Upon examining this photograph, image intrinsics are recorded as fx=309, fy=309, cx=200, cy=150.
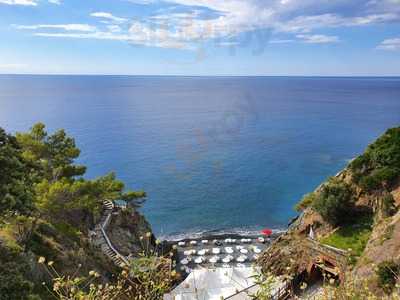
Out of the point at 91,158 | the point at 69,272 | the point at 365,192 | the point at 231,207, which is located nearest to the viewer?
the point at 69,272

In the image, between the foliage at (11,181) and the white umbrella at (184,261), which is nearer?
the foliage at (11,181)

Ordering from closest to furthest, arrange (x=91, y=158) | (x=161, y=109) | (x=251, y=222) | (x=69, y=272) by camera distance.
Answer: (x=69, y=272), (x=251, y=222), (x=91, y=158), (x=161, y=109)

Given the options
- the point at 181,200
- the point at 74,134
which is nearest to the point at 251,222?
the point at 181,200

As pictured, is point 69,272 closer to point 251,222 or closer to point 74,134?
point 251,222

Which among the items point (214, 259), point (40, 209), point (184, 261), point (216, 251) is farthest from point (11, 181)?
point (216, 251)

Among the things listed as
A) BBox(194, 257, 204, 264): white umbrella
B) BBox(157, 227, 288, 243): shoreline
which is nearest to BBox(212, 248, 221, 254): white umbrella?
BBox(194, 257, 204, 264): white umbrella

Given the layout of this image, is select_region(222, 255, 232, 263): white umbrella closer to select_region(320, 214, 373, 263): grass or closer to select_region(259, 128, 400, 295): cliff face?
select_region(259, 128, 400, 295): cliff face

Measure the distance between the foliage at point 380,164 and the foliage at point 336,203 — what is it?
1562 mm

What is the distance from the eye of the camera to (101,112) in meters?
128

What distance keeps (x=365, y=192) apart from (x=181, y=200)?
1205 inches

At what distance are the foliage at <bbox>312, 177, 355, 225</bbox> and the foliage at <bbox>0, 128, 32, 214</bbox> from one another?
21.8m

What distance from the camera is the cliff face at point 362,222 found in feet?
67.2

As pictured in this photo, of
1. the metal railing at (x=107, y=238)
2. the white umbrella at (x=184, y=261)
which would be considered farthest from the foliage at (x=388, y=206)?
the white umbrella at (x=184, y=261)

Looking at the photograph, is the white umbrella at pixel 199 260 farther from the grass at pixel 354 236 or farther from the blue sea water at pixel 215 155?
the grass at pixel 354 236
